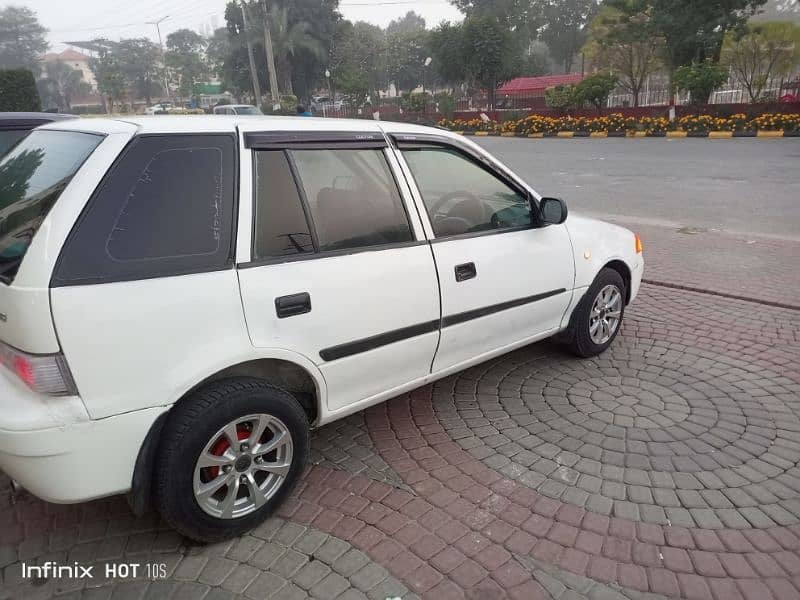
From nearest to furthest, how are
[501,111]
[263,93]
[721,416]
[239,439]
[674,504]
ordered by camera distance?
[239,439] < [674,504] < [721,416] < [501,111] < [263,93]

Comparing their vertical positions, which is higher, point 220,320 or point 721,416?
point 220,320

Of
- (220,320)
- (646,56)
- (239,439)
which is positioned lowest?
(239,439)

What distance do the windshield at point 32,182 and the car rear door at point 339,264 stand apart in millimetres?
688

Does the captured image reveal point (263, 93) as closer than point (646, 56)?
No

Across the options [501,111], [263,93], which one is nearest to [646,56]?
[501,111]

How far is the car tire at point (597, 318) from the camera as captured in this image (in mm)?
4180

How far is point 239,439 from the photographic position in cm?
259

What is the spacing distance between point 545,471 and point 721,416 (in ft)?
4.18

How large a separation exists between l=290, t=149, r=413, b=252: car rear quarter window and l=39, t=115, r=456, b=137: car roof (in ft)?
0.45

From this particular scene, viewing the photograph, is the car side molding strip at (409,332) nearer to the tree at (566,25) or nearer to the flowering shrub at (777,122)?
the flowering shrub at (777,122)

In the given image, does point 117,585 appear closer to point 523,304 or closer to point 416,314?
point 416,314

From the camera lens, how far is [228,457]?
253 cm

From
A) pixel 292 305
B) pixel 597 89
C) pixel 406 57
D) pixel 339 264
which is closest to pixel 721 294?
pixel 339 264

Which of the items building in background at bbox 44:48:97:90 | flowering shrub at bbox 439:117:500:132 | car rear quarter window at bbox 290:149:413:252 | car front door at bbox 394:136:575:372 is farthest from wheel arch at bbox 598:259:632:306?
building in background at bbox 44:48:97:90
